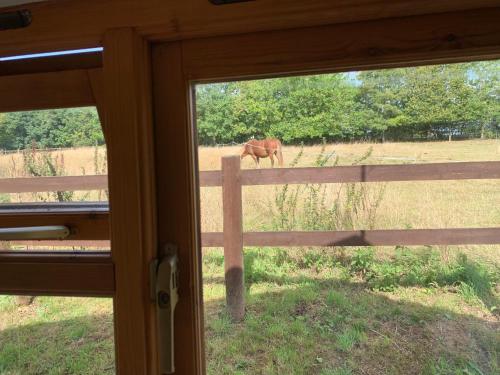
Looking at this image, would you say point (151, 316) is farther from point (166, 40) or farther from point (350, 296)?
point (166, 40)

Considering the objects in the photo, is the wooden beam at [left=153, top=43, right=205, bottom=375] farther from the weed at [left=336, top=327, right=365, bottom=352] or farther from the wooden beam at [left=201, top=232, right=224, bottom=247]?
the weed at [left=336, top=327, right=365, bottom=352]

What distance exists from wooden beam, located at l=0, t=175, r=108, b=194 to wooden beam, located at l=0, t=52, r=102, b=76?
0.76 feet

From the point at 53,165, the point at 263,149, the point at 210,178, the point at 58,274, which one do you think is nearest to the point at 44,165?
the point at 53,165

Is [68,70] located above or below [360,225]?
above

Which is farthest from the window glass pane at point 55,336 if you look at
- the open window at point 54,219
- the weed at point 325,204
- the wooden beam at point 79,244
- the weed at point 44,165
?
the weed at point 325,204

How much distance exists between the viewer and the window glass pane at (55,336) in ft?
2.52

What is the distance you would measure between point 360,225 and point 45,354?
786 millimetres

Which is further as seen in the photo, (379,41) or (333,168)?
(333,168)

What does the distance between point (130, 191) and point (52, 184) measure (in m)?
0.24

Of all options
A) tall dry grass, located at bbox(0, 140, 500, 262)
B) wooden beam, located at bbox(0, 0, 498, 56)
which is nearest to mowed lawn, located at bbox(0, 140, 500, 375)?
tall dry grass, located at bbox(0, 140, 500, 262)

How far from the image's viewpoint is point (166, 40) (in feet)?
2.20

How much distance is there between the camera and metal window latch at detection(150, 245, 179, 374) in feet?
2.14

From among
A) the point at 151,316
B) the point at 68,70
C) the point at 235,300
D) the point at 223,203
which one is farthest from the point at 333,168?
the point at 68,70

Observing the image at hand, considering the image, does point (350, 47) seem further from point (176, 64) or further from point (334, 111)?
point (176, 64)
